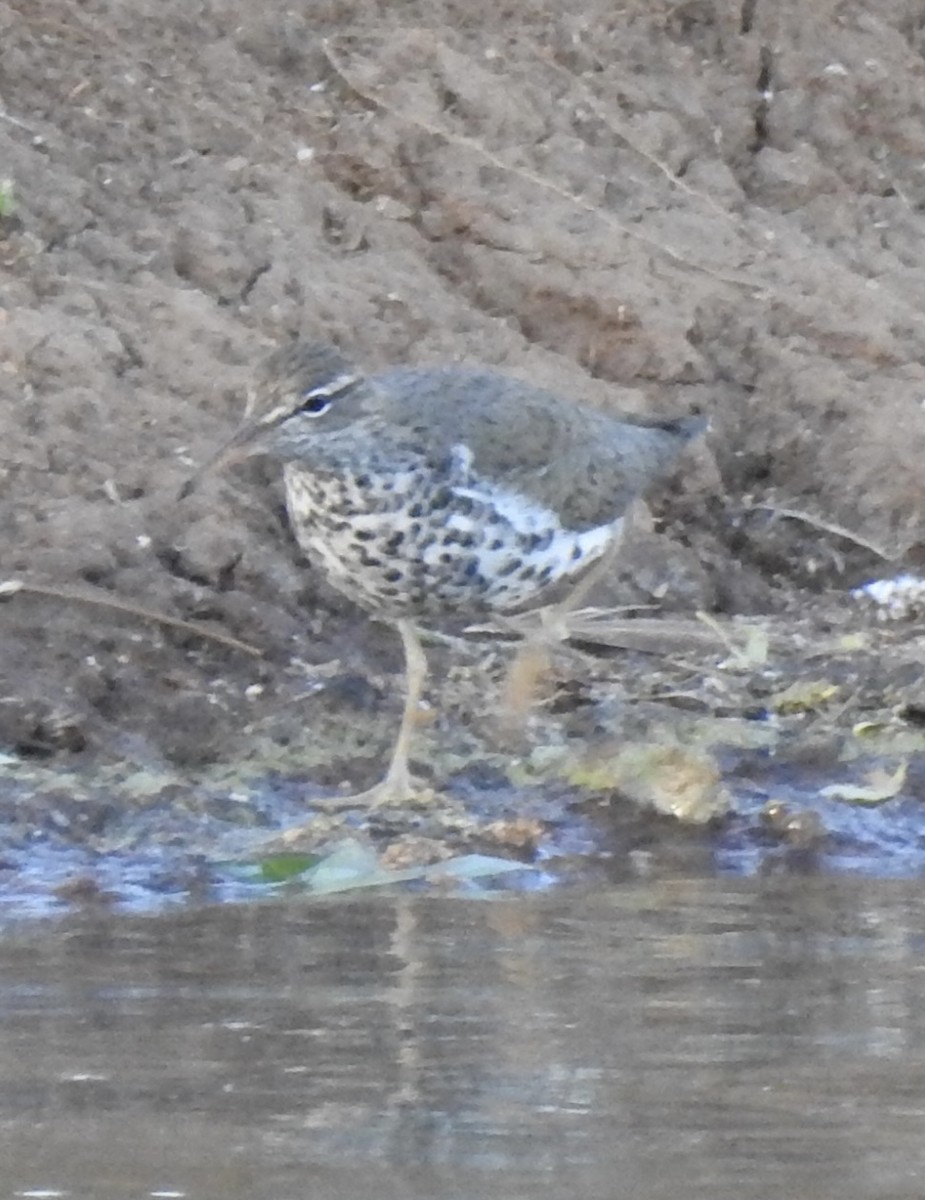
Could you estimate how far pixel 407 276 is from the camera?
8469 millimetres

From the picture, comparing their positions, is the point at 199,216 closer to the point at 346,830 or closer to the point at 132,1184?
the point at 346,830

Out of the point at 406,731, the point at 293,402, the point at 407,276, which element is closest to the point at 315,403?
the point at 293,402

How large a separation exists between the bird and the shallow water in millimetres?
1044

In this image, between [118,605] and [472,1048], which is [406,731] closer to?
[118,605]

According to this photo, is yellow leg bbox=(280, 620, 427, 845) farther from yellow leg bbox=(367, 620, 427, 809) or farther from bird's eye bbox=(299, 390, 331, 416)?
bird's eye bbox=(299, 390, 331, 416)

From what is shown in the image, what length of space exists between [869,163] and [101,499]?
12.9 feet

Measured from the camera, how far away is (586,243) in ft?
28.8

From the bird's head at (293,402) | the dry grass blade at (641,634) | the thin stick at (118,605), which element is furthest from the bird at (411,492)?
the dry grass blade at (641,634)

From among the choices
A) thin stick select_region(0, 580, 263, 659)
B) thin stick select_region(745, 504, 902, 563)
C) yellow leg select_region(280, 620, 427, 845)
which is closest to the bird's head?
thin stick select_region(0, 580, 263, 659)

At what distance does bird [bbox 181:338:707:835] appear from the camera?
21.4 feet

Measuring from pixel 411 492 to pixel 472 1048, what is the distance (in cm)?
240

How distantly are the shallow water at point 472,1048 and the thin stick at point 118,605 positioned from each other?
4.56ft

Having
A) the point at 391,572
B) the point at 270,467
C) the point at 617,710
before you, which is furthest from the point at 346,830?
the point at 270,467

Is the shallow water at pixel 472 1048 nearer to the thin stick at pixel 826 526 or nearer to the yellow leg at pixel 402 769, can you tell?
the yellow leg at pixel 402 769
